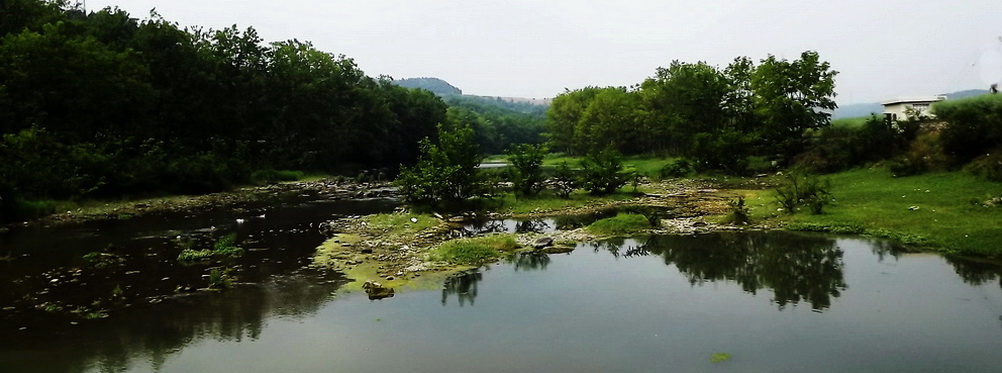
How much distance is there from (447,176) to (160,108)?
31.1 meters

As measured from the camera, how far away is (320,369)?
1058cm

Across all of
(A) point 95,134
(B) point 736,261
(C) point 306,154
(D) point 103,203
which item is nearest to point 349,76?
(C) point 306,154

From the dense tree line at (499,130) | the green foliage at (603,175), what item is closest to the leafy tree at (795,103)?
the green foliage at (603,175)

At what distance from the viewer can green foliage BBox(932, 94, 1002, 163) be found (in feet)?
100

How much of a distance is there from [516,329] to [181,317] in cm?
712

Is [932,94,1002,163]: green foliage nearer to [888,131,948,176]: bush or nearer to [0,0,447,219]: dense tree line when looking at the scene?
[888,131,948,176]: bush

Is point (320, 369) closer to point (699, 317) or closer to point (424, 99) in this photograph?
point (699, 317)

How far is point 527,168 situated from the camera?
108ft

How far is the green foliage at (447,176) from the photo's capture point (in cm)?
2997

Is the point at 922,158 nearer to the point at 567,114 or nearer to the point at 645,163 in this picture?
the point at 645,163

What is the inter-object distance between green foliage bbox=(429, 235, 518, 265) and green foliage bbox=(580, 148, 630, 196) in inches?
532

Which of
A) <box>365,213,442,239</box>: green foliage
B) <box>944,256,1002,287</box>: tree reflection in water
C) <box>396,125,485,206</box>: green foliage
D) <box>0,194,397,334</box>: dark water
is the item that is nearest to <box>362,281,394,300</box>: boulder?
<box>0,194,397,334</box>: dark water

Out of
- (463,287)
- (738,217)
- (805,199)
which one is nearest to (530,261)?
(463,287)

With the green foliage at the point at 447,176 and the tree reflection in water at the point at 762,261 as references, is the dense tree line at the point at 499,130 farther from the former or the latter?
the tree reflection in water at the point at 762,261
